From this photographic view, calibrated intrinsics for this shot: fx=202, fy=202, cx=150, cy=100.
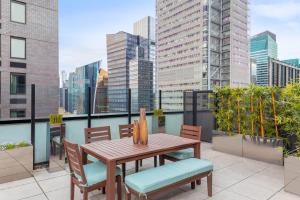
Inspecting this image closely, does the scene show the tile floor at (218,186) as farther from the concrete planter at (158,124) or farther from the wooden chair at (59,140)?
the concrete planter at (158,124)

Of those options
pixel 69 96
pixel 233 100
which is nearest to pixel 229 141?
pixel 233 100

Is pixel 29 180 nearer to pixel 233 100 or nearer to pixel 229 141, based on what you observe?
pixel 229 141

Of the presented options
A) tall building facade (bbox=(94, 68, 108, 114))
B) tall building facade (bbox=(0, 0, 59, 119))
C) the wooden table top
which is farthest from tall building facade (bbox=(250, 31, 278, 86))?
the wooden table top

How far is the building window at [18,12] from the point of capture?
1106 cm

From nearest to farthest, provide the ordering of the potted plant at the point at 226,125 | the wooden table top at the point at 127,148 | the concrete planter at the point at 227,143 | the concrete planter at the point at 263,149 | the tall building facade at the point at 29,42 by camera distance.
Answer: the wooden table top at the point at 127,148
the concrete planter at the point at 263,149
the concrete planter at the point at 227,143
the potted plant at the point at 226,125
the tall building facade at the point at 29,42

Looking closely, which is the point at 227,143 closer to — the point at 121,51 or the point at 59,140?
the point at 59,140

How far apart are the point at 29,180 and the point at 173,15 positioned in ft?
287

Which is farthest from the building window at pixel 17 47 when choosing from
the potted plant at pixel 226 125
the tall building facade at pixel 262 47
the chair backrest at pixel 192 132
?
the tall building facade at pixel 262 47

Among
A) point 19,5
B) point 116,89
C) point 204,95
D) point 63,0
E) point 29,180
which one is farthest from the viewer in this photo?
point 63,0

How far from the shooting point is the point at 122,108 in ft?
18.7

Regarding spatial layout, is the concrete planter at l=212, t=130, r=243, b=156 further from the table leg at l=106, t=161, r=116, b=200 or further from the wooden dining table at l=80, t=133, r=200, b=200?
the table leg at l=106, t=161, r=116, b=200

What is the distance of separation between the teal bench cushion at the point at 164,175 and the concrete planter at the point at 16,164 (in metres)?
→ 2.25

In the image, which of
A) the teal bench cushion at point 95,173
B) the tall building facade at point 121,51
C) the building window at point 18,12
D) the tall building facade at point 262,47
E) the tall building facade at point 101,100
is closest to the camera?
the teal bench cushion at point 95,173

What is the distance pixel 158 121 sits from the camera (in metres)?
6.30
